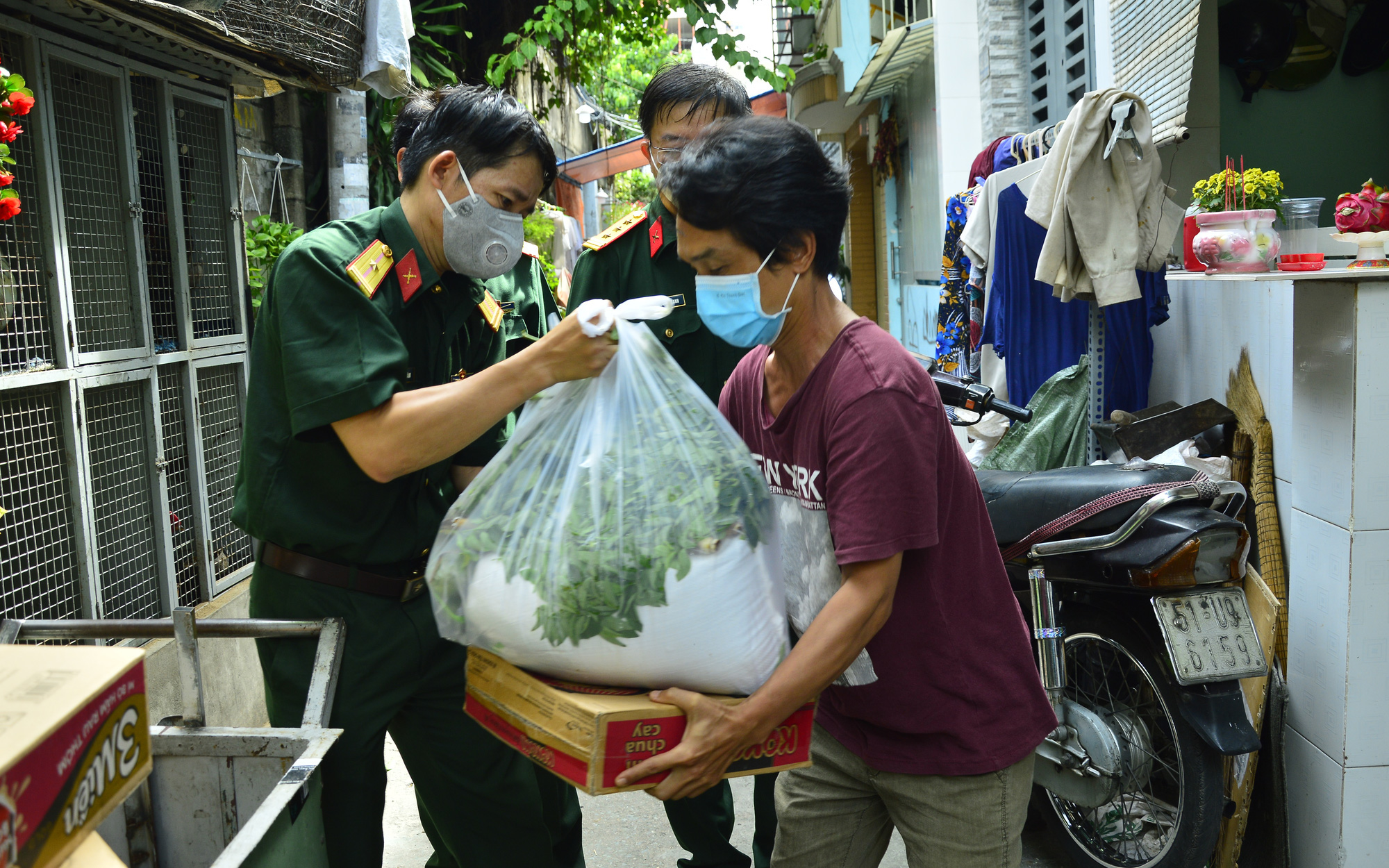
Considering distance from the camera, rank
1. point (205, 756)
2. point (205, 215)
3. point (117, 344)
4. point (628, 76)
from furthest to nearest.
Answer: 1. point (628, 76)
2. point (205, 215)
3. point (117, 344)
4. point (205, 756)

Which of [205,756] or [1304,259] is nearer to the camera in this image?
[205,756]

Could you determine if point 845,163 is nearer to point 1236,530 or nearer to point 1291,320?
point 1236,530

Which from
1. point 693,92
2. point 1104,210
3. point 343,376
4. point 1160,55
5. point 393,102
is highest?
point 393,102

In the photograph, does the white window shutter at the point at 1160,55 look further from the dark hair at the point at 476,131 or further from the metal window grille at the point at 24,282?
the metal window grille at the point at 24,282

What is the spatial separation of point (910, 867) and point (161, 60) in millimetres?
3667

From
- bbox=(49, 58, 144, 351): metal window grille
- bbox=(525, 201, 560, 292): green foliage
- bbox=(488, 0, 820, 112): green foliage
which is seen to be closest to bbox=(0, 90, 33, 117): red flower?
bbox=(49, 58, 144, 351): metal window grille

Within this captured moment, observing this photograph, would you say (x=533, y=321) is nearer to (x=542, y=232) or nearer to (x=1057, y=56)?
(x=1057, y=56)

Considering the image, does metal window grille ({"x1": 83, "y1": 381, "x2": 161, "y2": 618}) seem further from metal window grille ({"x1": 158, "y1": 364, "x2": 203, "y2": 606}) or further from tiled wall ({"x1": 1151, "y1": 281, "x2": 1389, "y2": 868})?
tiled wall ({"x1": 1151, "y1": 281, "x2": 1389, "y2": 868})

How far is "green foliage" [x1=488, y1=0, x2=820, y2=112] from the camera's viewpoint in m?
5.71

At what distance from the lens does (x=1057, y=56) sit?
6.10 metres

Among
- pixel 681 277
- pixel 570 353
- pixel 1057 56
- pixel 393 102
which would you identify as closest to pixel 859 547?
pixel 570 353

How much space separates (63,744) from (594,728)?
607 mm

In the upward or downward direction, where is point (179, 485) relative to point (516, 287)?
downward

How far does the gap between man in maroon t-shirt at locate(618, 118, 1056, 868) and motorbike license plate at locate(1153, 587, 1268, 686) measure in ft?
2.98
